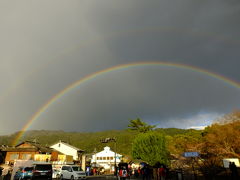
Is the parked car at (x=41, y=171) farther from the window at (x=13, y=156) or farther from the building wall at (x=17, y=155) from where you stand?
the window at (x=13, y=156)

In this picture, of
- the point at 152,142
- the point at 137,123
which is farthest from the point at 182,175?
the point at 137,123

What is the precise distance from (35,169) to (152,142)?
2497cm

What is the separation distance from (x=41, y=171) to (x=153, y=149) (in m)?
24.3

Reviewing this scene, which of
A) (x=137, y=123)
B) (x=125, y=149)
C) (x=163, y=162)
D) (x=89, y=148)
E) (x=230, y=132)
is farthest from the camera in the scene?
(x=89, y=148)

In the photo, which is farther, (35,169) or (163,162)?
(163,162)

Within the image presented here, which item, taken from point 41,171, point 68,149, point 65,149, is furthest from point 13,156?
point 41,171

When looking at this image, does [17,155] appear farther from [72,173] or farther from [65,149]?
[72,173]

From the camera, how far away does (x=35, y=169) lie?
20516 millimetres

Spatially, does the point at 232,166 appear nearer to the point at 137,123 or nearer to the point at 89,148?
the point at 137,123

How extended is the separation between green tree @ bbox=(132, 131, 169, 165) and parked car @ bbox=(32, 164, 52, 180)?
23.1 meters

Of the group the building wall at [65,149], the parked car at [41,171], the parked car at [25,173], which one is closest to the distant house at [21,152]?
the building wall at [65,149]

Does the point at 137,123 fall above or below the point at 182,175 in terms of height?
above

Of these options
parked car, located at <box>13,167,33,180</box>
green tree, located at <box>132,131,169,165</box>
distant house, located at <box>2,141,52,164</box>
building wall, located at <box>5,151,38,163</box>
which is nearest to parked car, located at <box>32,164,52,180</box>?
parked car, located at <box>13,167,33,180</box>

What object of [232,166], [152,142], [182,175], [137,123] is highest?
[137,123]
